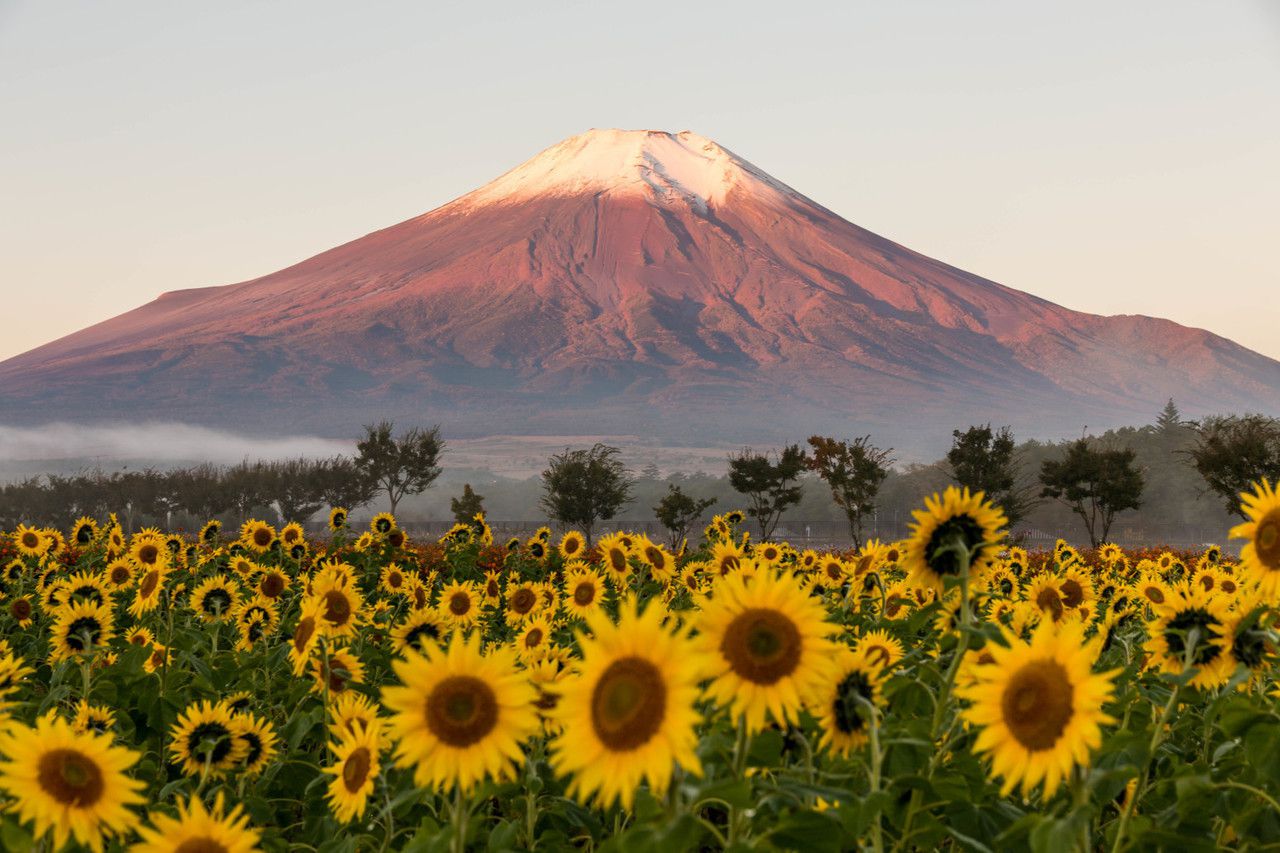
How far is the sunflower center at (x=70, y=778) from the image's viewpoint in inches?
102

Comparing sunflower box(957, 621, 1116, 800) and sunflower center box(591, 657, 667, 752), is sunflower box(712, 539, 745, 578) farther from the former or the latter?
sunflower center box(591, 657, 667, 752)

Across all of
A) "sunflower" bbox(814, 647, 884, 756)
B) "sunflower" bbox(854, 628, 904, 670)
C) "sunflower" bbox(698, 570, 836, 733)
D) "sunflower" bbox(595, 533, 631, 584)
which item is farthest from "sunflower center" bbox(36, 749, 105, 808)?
"sunflower" bbox(595, 533, 631, 584)

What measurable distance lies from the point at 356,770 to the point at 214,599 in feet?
13.9

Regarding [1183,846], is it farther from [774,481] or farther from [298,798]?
[774,481]

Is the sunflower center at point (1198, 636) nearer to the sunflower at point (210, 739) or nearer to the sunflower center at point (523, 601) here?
the sunflower at point (210, 739)

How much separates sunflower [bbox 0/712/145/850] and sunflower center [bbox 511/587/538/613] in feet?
14.1

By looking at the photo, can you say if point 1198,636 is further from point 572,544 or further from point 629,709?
point 572,544

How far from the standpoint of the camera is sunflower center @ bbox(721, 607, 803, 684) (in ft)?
8.27

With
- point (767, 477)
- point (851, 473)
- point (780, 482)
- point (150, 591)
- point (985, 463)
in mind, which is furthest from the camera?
point (780, 482)

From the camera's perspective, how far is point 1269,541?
12.1ft

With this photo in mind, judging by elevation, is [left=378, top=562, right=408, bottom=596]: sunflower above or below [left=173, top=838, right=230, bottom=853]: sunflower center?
below

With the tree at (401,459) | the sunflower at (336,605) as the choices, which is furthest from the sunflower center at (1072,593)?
the tree at (401,459)

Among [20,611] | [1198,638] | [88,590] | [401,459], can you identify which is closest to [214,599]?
[88,590]

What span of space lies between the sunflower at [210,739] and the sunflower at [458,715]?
6.46ft
